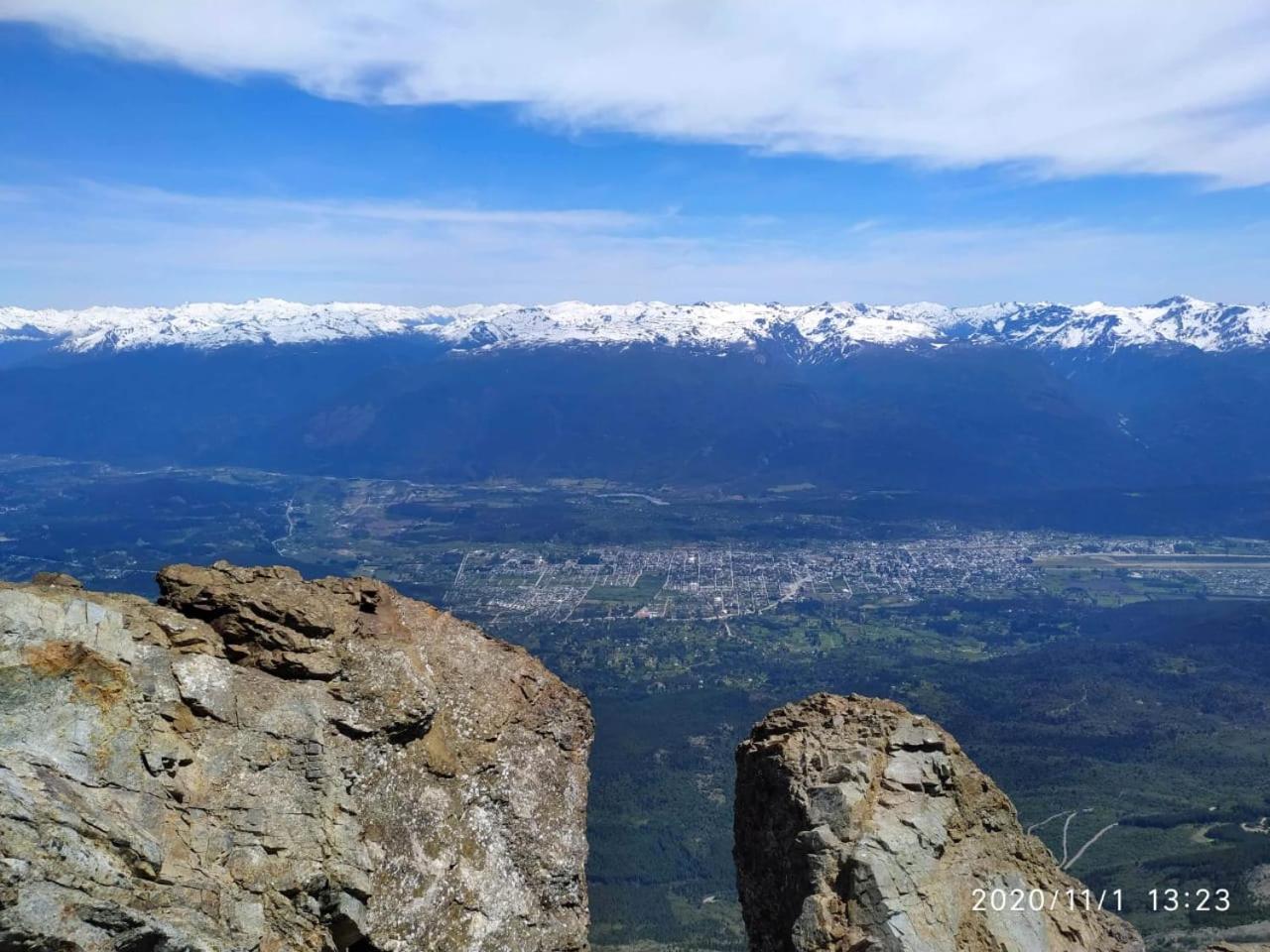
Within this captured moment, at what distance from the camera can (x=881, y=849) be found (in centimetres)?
2188

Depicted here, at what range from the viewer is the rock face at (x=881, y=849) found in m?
21.0

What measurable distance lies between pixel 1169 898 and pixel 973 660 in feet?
345

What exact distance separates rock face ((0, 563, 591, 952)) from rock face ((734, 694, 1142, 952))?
4.97m

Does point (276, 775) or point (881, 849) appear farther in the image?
point (881, 849)

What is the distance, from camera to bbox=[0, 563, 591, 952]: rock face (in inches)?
603

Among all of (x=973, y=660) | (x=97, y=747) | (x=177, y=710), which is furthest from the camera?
(x=973, y=660)

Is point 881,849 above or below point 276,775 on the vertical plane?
below

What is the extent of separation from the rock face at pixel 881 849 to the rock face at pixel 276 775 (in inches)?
195

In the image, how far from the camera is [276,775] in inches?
784

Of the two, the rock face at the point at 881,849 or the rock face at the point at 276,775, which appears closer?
the rock face at the point at 276,775

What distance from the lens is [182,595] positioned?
75.3 feet

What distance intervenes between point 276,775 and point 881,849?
13.6 m

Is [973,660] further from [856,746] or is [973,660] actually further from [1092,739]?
[856,746]

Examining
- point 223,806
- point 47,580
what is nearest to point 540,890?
point 223,806
